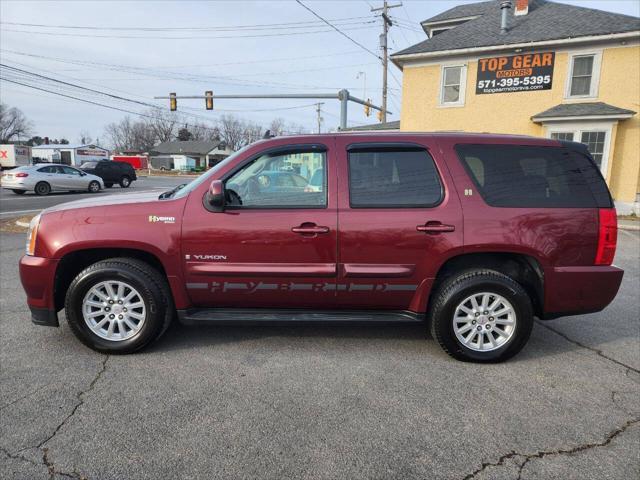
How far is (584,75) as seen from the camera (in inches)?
595

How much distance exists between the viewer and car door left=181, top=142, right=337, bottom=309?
3400mm

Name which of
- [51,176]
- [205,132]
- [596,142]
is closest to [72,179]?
[51,176]

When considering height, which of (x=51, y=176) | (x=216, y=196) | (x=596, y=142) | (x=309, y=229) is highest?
(x=596, y=142)

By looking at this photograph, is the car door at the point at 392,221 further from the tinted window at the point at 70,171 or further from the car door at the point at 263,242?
the tinted window at the point at 70,171

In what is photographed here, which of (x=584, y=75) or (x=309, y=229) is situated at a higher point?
(x=584, y=75)

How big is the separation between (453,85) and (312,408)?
1691cm

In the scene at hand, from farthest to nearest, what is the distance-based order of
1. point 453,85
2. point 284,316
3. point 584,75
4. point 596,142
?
1. point 453,85
2. point 584,75
3. point 596,142
4. point 284,316

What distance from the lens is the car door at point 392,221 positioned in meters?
3.39

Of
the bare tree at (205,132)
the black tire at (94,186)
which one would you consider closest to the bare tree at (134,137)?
the bare tree at (205,132)

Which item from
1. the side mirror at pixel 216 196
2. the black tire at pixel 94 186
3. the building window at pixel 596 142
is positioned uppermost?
the building window at pixel 596 142

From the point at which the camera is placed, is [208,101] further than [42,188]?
Yes

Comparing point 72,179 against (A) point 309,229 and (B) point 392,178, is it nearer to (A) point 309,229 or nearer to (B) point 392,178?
(A) point 309,229

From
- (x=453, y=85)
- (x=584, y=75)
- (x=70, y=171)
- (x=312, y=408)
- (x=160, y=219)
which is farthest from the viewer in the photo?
(x=70, y=171)

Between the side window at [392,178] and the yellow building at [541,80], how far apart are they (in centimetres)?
1397
